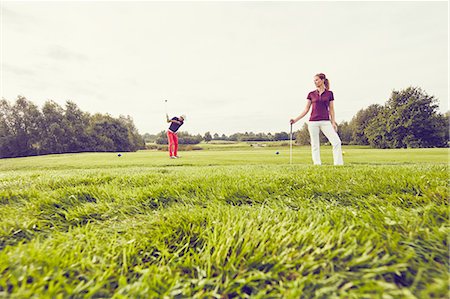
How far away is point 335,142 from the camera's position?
5.49 m

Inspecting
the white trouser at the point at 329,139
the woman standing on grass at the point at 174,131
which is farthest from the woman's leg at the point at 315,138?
the woman standing on grass at the point at 174,131

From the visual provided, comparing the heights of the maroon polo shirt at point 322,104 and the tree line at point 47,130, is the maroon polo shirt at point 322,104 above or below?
below

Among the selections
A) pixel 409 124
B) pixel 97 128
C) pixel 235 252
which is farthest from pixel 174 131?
pixel 409 124

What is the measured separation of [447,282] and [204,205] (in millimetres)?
1582

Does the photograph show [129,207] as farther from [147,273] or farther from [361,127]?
[361,127]

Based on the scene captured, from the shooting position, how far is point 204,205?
1.93 metres

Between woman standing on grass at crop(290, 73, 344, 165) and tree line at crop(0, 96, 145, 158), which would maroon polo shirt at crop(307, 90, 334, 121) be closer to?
woman standing on grass at crop(290, 73, 344, 165)

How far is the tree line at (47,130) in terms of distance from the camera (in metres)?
34.2

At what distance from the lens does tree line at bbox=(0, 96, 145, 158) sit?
34.2 meters

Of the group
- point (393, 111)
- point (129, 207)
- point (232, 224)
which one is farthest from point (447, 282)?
point (393, 111)

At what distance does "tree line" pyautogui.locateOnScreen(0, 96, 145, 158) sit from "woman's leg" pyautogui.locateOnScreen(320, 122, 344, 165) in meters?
45.8

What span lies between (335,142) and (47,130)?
48.0 m

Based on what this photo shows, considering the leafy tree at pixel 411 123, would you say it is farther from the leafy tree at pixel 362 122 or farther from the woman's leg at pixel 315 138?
the woman's leg at pixel 315 138

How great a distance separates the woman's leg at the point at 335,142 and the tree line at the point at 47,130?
4581 centimetres
